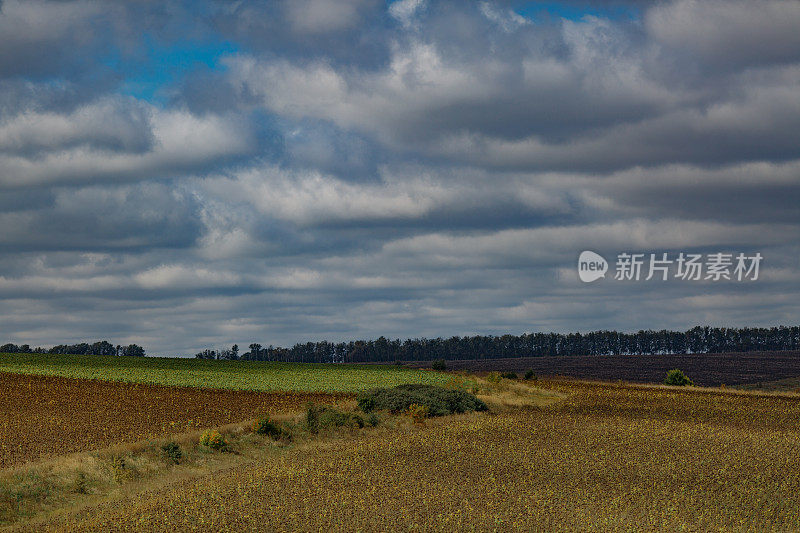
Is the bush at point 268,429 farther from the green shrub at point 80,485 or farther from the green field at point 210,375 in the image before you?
the green field at point 210,375

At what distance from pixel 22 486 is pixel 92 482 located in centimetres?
230

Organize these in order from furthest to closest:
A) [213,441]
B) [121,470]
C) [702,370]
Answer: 1. [702,370]
2. [213,441]
3. [121,470]

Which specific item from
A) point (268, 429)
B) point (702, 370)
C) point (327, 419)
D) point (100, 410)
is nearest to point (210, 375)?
point (100, 410)

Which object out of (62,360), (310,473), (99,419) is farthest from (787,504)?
(62,360)

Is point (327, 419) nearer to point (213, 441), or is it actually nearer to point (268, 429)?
point (268, 429)

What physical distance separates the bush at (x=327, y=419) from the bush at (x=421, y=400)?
4037 mm

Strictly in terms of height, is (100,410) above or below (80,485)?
above

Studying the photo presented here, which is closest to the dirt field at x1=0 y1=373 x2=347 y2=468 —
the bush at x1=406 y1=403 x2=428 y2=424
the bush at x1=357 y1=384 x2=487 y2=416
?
the bush at x1=357 y1=384 x2=487 y2=416

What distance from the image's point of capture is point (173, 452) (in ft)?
91.5

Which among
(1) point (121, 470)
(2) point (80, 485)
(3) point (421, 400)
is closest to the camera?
(2) point (80, 485)

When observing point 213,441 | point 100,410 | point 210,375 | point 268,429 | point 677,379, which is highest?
point 210,375

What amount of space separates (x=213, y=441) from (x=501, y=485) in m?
13.2

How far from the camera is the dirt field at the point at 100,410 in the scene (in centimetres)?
2927

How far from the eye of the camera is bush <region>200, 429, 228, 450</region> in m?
29.7
